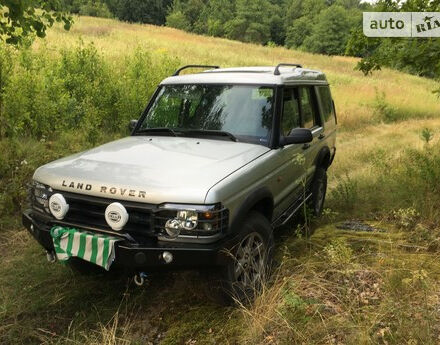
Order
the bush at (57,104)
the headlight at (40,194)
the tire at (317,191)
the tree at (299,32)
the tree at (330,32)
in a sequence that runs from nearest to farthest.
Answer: the headlight at (40,194) → the tire at (317,191) → the bush at (57,104) → the tree at (330,32) → the tree at (299,32)

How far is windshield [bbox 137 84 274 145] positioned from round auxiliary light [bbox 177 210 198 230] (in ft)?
4.32

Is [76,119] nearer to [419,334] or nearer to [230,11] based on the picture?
[419,334]

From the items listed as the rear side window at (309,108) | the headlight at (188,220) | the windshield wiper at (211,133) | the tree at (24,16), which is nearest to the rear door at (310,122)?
the rear side window at (309,108)

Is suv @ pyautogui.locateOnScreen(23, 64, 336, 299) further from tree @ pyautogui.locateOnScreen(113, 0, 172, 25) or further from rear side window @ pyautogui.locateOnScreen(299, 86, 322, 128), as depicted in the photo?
tree @ pyautogui.locateOnScreen(113, 0, 172, 25)

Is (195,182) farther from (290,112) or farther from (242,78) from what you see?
(290,112)

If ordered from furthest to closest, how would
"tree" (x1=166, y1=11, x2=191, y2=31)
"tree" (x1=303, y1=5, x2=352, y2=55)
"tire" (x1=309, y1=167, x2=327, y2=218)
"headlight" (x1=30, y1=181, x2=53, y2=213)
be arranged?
1. "tree" (x1=166, y1=11, x2=191, y2=31)
2. "tree" (x1=303, y1=5, x2=352, y2=55)
3. "tire" (x1=309, y1=167, x2=327, y2=218)
4. "headlight" (x1=30, y1=181, x2=53, y2=213)

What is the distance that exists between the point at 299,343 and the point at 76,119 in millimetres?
6705

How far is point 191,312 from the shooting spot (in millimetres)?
3357

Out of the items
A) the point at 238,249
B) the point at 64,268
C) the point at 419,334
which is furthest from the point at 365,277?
the point at 64,268

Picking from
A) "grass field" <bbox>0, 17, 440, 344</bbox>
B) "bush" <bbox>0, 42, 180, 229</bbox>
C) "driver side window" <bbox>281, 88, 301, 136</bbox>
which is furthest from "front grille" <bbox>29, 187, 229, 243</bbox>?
"bush" <bbox>0, 42, 180, 229</bbox>

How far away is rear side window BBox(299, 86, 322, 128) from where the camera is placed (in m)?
4.98
